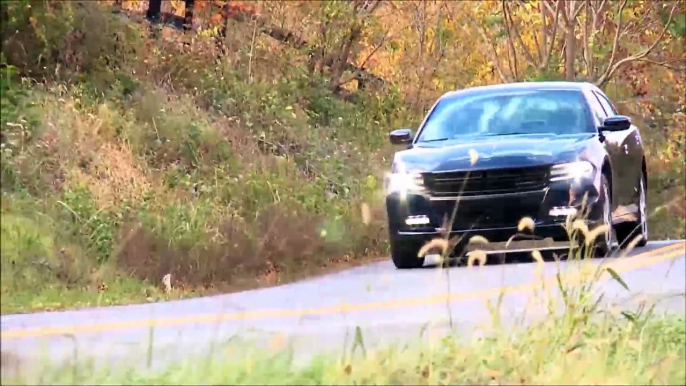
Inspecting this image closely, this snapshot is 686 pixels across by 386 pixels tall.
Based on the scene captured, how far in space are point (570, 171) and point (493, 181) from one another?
25.6 inches

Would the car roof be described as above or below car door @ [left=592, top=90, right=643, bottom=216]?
above

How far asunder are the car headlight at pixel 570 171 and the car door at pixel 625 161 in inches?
41.5

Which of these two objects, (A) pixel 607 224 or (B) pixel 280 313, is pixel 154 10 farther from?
(B) pixel 280 313

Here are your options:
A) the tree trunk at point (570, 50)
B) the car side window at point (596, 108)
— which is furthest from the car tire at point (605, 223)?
the tree trunk at point (570, 50)

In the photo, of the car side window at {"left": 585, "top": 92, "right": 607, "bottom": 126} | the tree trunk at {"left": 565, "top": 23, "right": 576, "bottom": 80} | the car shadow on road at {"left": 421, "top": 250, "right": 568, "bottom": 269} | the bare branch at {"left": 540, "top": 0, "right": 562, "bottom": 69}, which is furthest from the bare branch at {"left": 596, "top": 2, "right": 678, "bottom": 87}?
the car shadow on road at {"left": 421, "top": 250, "right": 568, "bottom": 269}

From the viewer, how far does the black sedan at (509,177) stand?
10.3 m

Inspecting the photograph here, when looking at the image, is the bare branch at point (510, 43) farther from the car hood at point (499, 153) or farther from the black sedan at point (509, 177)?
the car hood at point (499, 153)

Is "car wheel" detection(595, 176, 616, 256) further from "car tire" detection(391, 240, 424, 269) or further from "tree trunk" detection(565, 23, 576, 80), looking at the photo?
"tree trunk" detection(565, 23, 576, 80)

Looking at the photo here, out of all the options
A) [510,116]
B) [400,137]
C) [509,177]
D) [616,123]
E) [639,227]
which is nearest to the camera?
[509,177]

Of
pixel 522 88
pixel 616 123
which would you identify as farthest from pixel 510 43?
pixel 616 123

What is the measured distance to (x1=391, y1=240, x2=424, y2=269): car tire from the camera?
10812mm

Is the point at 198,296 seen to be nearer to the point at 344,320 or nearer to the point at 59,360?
the point at 344,320

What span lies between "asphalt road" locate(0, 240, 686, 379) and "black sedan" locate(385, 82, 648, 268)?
0.73 meters

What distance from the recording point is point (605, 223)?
1062cm
